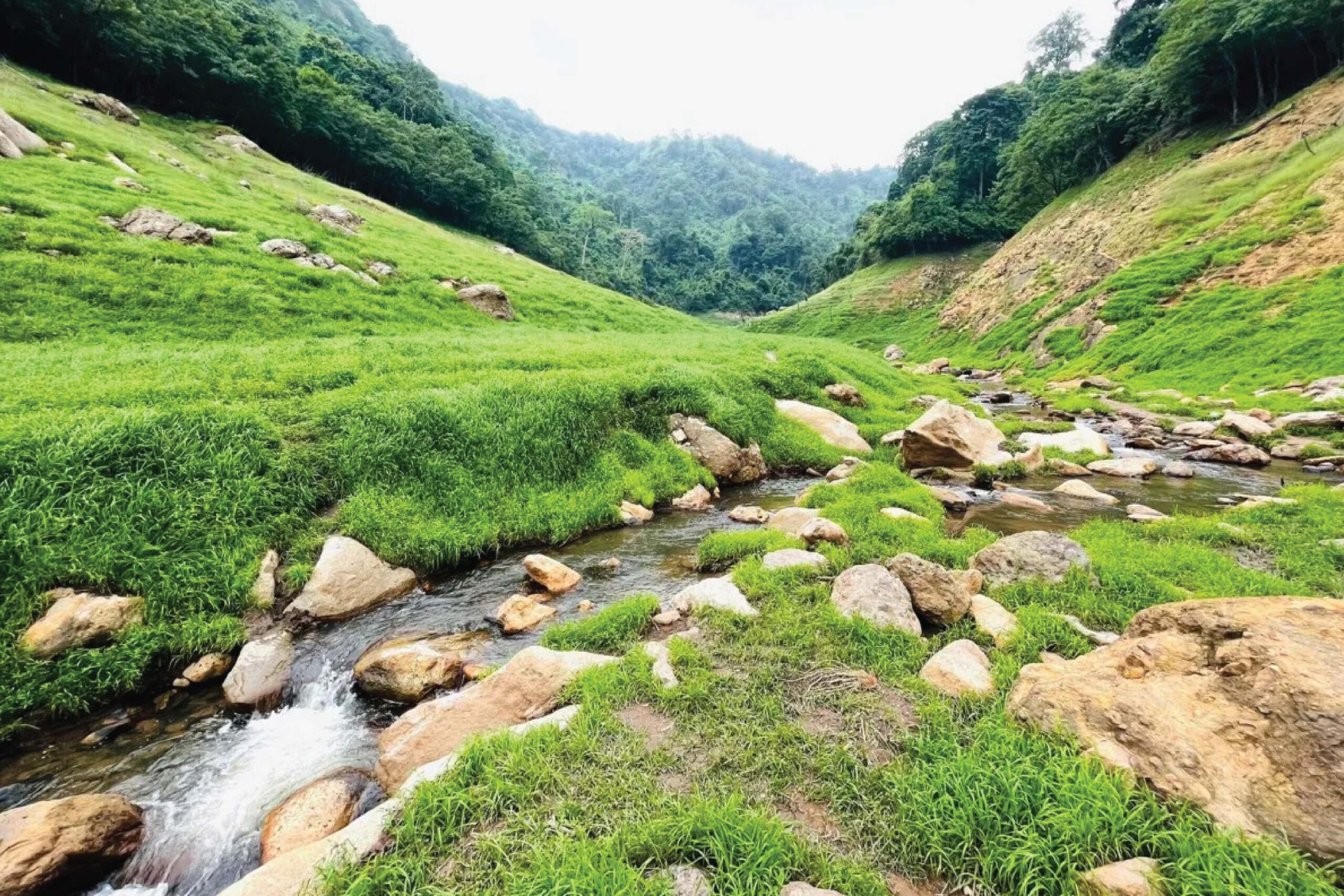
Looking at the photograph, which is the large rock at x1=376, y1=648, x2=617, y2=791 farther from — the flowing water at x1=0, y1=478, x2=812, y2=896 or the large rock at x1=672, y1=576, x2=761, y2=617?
the large rock at x1=672, y1=576, x2=761, y2=617

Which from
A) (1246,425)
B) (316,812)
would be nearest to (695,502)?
(316,812)

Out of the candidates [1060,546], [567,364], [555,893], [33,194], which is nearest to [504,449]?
[567,364]

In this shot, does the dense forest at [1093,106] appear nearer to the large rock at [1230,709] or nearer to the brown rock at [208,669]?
the large rock at [1230,709]

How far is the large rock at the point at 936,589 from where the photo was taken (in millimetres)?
→ 6340

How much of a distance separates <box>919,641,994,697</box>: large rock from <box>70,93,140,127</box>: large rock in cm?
5747

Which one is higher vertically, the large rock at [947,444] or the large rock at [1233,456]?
the large rock at [1233,456]

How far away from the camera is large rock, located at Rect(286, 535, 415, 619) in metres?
7.40

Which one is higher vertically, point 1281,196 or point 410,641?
point 1281,196

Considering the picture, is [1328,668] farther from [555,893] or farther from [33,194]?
[33,194]

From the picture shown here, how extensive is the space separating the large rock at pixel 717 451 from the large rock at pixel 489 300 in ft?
57.0

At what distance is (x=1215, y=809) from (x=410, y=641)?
25.3ft

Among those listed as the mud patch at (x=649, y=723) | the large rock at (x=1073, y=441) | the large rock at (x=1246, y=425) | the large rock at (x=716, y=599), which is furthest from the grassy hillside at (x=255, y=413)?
the large rock at (x=1246, y=425)

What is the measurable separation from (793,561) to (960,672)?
3.00m

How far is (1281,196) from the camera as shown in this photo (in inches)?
1176
